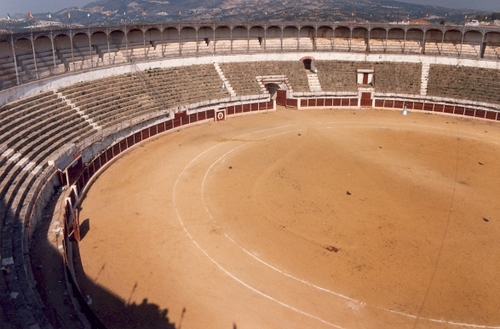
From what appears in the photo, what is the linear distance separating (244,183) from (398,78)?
30.1 meters

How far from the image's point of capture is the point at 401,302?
650 inches

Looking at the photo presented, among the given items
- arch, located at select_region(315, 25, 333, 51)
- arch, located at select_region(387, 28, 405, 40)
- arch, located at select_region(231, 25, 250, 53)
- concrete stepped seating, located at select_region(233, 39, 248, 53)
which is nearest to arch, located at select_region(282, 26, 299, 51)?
arch, located at select_region(315, 25, 333, 51)

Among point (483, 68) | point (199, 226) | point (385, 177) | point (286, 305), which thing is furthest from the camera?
point (483, 68)

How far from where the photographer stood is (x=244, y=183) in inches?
1049

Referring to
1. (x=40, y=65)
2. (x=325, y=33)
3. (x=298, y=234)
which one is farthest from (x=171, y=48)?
(x=298, y=234)

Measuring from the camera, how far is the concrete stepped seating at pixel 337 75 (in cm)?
4775

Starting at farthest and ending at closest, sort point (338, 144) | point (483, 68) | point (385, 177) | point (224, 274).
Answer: point (483, 68)
point (338, 144)
point (385, 177)
point (224, 274)

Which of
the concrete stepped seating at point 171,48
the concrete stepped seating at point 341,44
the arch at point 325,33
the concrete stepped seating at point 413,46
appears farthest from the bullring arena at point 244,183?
the arch at point 325,33

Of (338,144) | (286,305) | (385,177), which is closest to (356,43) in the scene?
(338,144)

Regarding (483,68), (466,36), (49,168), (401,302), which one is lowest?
(401,302)

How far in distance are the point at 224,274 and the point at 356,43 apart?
44.8m

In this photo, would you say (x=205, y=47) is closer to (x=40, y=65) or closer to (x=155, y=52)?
(x=155, y=52)

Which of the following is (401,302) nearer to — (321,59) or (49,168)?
(49,168)

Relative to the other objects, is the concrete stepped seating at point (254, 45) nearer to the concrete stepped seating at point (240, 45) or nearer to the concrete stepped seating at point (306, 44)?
the concrete stepped seating at point (240, 45)
